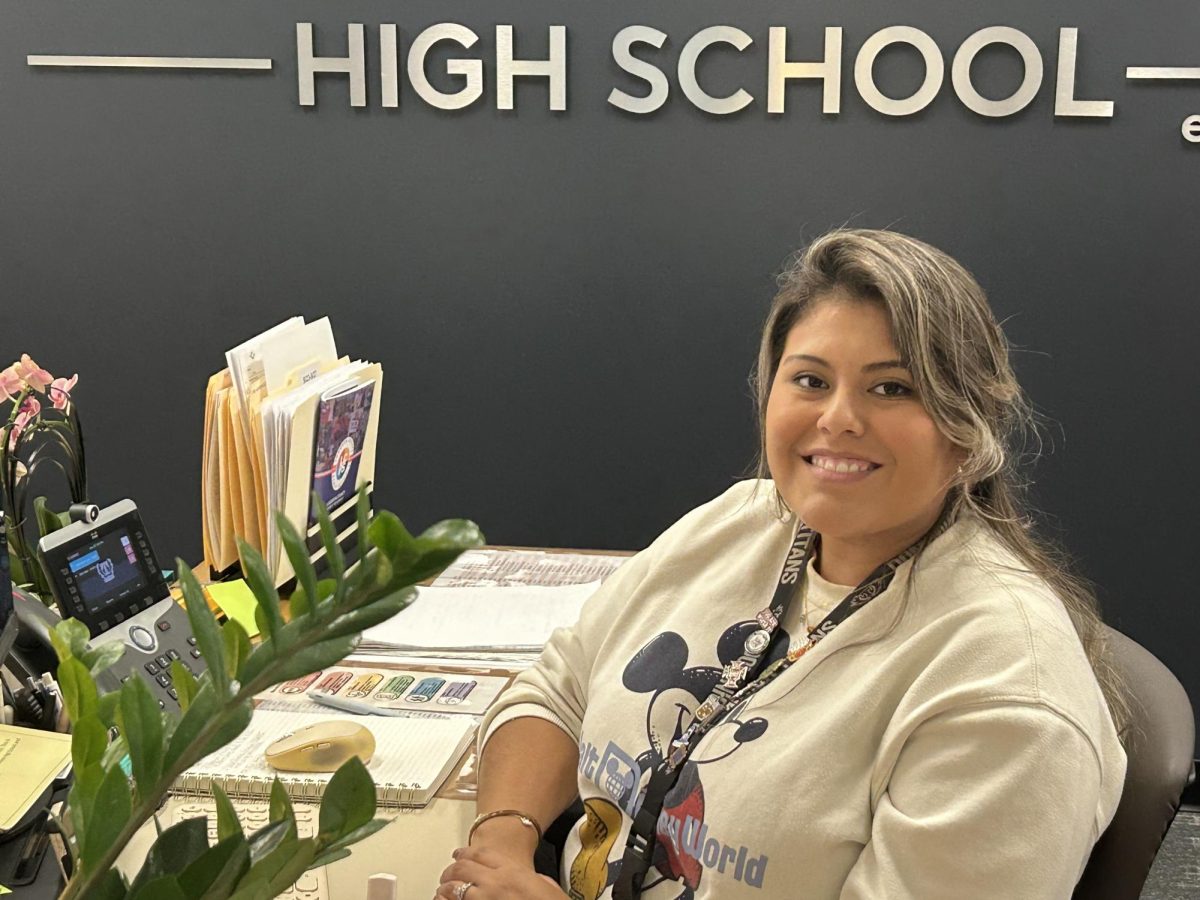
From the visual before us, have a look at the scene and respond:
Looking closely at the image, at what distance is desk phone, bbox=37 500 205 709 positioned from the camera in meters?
1.73

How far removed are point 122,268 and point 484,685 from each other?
6.42ft

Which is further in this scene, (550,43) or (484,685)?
(550,43)

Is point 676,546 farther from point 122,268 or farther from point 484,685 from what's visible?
point 122,268

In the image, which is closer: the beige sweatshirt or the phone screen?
the beige sweatshirt

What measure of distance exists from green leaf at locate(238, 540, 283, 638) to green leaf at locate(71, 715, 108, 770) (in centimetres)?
11

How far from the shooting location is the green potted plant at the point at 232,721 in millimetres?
542

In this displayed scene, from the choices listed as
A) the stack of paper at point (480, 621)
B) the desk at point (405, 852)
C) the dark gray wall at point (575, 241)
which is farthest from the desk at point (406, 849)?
the dark gray wall at point (575, 241)

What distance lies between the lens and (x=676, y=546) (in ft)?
5.54

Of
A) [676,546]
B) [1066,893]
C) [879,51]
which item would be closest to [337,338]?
[879,51]

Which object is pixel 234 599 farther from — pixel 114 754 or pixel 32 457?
pixel 114 754

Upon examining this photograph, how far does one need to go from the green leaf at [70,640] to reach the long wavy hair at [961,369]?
935 millimetres

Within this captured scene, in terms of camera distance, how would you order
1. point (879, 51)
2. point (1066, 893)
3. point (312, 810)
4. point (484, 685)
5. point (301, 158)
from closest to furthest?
point (1066, 893) → point (312, 810) → point (484, 685) → point (879, 51) → point (301, 158)

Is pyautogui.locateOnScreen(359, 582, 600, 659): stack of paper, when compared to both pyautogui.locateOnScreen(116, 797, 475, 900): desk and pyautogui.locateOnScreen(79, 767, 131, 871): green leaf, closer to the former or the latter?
pyautogui.locateOnScreen(116, 797, 475, 900): desk

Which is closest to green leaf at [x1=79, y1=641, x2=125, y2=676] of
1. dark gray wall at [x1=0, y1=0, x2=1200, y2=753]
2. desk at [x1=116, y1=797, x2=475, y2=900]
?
desk at [x1=116, y1=797, x2=475, y2=900]
